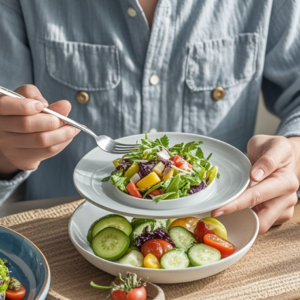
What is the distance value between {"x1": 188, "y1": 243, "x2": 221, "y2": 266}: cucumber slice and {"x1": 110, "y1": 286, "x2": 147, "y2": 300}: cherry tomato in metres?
0.16

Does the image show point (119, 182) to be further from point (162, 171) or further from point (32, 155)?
point (32, 155)

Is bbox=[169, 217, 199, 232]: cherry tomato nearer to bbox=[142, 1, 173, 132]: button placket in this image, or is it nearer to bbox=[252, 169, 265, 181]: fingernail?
bbox=[252, 169, 265, 181]: fingernail

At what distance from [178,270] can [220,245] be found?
0.15m

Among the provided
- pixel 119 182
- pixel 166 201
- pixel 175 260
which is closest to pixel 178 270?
pixel 175 260

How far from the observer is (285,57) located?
190 centimetres

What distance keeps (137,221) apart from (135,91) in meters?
0.76

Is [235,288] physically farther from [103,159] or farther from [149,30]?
[149,30]

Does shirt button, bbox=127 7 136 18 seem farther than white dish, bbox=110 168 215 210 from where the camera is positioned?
Yes

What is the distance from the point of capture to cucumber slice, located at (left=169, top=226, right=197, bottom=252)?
112 cm

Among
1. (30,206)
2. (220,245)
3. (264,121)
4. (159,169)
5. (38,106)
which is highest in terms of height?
(38,106)

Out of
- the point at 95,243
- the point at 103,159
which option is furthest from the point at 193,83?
the point at 95,243

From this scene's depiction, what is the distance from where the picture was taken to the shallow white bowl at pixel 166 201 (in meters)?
1.06

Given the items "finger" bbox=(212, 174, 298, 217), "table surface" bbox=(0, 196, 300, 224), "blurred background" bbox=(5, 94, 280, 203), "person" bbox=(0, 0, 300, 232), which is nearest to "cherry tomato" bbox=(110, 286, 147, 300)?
"finger" bbox=(212, 174, 298, 217)

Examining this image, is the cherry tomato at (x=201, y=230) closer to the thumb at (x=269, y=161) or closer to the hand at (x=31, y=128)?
the thumb at (x=269, y=161)
